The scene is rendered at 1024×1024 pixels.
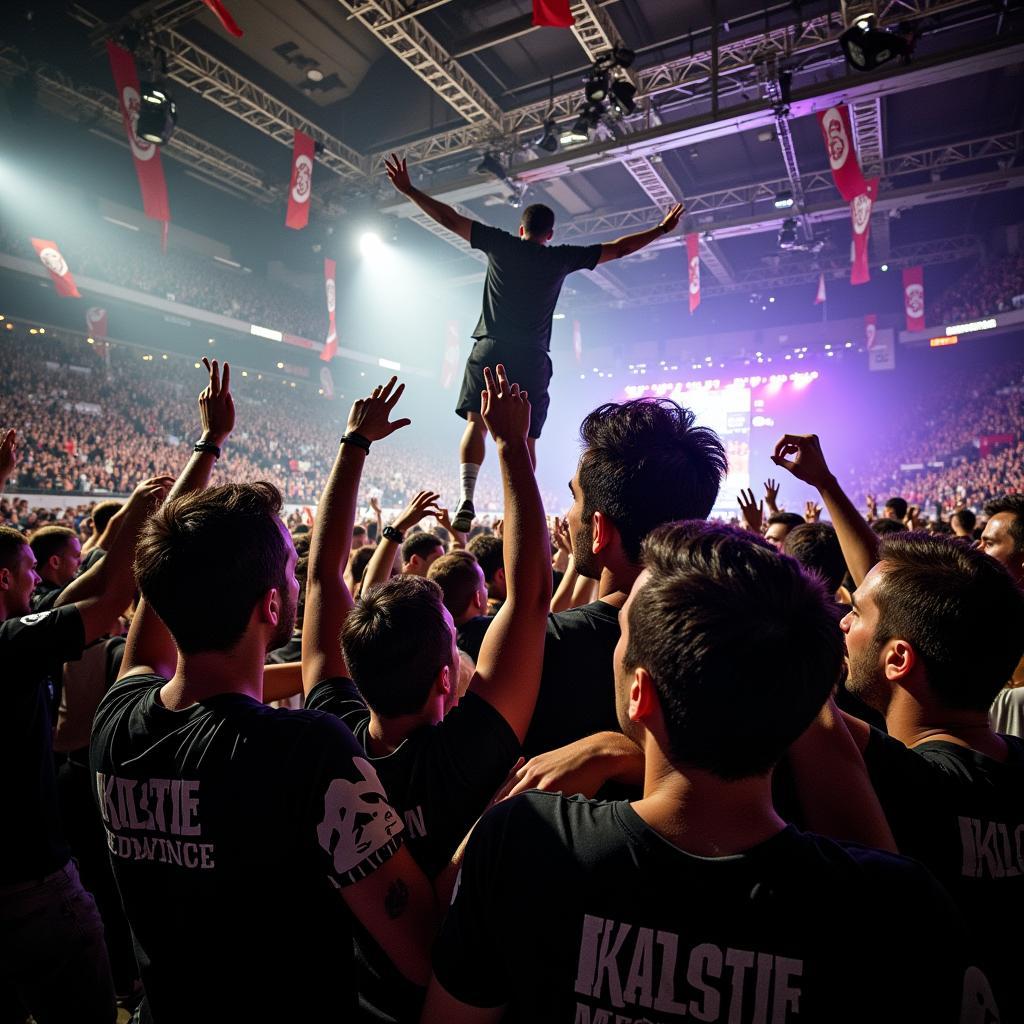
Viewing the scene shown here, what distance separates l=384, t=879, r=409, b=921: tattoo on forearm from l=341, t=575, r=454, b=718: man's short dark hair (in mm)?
440

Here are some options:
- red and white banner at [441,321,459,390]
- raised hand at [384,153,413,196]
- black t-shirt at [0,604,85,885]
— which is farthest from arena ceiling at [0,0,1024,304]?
black t-shirt at [0,604,85,885]

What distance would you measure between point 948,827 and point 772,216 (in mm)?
17906

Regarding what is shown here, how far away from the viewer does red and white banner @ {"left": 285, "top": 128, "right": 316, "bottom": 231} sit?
11781 millimetres

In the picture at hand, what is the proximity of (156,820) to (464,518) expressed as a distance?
109 inches

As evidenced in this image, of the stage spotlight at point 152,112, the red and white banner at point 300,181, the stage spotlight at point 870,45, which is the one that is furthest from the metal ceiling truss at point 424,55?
the stage spotlight at point 870,45

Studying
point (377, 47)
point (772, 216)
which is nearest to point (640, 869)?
point (377, 47)

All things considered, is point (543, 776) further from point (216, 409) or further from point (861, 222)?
point (861, 222)

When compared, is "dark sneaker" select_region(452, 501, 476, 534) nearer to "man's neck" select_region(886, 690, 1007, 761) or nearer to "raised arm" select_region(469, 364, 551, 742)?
"raised arm" select_region(469, 364, 551, 742)

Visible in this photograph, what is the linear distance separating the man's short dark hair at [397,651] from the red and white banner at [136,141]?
1156 centimetres

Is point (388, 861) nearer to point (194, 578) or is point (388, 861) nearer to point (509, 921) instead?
point (509, 921)

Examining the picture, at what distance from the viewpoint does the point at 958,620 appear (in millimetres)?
1537

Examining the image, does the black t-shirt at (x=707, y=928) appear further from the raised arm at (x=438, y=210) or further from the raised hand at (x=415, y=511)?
the raised arm at (x=438, y=210)

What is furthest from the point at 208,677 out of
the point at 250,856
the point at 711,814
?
the point at 711,814

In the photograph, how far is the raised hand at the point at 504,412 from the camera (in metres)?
1.56
